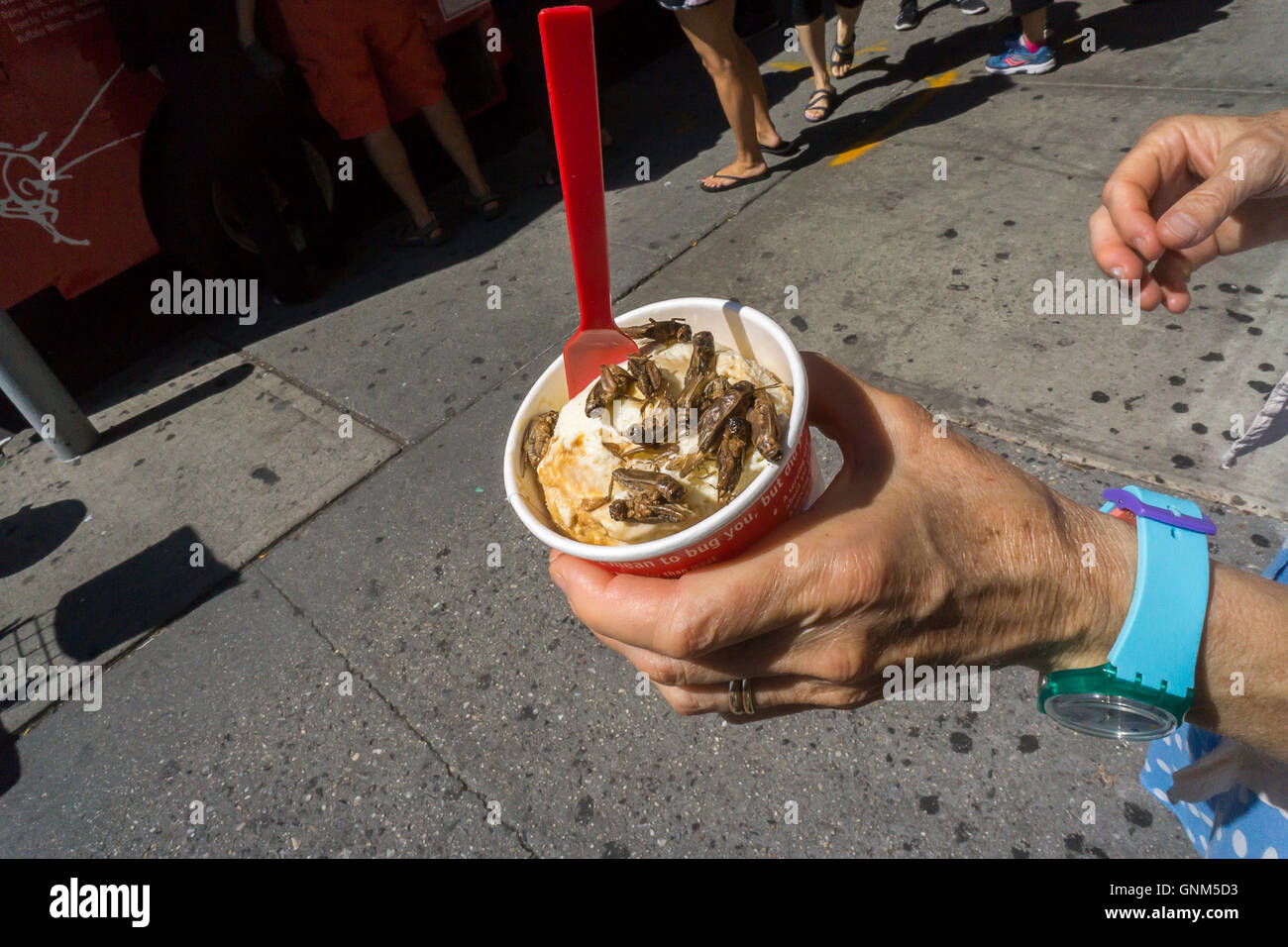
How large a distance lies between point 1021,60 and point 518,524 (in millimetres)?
5552

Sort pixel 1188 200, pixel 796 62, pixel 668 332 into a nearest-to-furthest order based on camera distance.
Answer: pixel 1188 200, pixel 668 332, pixel 796 62

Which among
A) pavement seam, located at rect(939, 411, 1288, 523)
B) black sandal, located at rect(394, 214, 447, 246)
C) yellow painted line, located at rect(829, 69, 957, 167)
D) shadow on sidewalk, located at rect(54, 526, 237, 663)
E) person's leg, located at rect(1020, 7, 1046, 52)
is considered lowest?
pavement seam, located at rect(939, 411, 1288, 523)

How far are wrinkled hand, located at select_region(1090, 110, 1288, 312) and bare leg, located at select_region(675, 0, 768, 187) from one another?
12.4 feet

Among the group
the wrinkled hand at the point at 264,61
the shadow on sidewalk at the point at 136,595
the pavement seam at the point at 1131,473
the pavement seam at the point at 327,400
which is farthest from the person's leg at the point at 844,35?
the shadow on sidewalk at the point at 136,595

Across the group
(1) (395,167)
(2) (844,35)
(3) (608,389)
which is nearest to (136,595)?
(3) (608,389)

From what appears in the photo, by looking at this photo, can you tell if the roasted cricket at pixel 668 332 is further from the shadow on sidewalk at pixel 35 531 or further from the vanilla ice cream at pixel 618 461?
the shadow on sidewalk at pixel 35 531

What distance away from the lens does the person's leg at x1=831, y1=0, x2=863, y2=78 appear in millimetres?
6505

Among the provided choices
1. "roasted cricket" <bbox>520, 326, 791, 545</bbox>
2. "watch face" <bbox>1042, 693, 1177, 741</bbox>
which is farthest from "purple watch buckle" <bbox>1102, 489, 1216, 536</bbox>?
"roasted cricket" <bbox>520, 326, 791, 545</bbox>

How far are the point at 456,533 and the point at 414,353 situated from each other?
1.67m

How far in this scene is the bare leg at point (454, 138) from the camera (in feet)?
18.6

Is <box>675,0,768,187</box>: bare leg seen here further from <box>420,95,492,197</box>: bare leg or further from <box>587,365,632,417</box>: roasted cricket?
<box>587,365,632,417</box>: roasted cricket

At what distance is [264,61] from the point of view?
480 cm

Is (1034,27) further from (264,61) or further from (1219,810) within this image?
(1219,810)

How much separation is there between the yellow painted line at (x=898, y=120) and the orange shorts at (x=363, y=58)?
305cm
